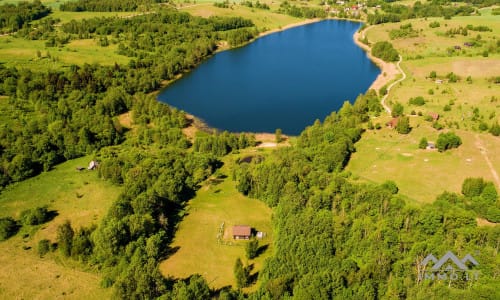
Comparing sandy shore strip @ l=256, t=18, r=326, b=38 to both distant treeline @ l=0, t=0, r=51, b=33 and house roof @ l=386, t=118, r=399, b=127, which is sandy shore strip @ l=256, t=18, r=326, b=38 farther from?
house roof @ l=386, t=118, r=399, b=127

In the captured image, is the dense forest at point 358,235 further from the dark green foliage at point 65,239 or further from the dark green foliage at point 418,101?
the dark green foliage at point 418,101

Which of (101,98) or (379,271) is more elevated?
(101,98)

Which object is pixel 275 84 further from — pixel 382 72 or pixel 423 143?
pixel 423 143

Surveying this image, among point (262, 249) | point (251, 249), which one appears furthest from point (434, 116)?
point (251, 249)

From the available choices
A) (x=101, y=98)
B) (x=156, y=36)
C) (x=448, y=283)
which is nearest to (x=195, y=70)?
(x=156, y=36)

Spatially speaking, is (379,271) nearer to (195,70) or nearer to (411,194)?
(411,194)
